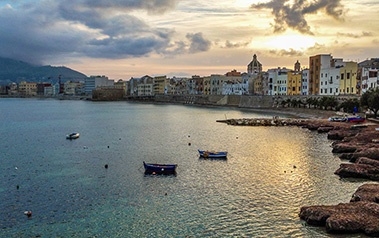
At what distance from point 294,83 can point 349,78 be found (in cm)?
3246

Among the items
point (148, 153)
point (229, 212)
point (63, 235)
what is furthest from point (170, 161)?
point (63, 235)

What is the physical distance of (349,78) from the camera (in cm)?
11550

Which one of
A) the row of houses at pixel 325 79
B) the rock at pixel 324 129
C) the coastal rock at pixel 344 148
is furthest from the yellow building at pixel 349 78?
the coastal rock at pixel 344 148

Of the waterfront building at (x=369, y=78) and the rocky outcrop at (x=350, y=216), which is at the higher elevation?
the waterfront building at (x=369, y=78)

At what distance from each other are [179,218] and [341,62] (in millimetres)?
115495

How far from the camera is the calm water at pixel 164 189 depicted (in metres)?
24.9

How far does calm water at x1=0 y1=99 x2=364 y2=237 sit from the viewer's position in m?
24.9

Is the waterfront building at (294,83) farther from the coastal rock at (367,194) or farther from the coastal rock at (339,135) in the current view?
the coastal rock at (367,194)

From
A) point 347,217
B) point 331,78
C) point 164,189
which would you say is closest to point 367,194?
point 347,217

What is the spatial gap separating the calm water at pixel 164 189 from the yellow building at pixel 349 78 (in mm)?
61060

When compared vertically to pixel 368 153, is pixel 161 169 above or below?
below

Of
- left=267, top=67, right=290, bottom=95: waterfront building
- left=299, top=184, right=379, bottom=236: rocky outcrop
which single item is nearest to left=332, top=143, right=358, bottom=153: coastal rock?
left=299, top=184, right=379, bottom=236: rocky outcrop

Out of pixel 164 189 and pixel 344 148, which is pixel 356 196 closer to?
pixel 164 189

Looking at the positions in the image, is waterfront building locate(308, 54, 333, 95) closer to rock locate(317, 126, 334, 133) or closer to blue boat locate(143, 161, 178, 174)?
rock locate(317, 126, 334, 133)
